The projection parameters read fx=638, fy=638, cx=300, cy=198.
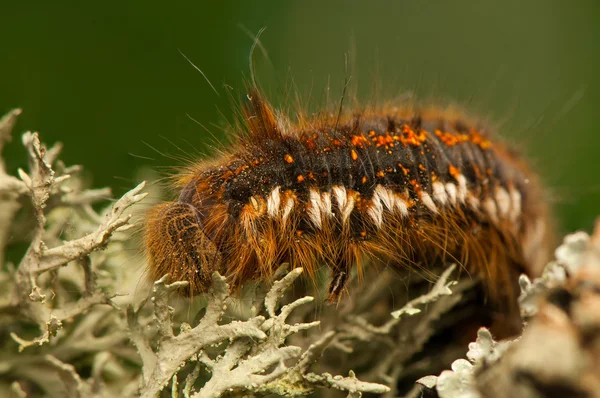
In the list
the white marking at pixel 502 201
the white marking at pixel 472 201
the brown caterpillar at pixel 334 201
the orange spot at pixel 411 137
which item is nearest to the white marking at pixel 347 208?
the brown caterpillar at pixel 334 201

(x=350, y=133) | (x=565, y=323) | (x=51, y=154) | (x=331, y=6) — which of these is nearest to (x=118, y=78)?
(x=51, y=154)

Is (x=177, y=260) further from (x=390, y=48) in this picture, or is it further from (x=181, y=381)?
(x=390, y=48)

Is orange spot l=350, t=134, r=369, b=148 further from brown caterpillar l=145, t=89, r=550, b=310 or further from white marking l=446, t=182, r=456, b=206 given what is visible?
white marking l=446, t=182, r=456, b=206

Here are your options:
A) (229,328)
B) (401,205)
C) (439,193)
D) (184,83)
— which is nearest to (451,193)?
(439,193)

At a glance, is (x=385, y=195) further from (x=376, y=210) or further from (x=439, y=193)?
(x=439, y=193)

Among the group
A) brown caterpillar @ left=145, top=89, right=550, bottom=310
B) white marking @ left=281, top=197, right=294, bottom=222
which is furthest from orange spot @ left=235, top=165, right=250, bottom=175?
white marking @ left=281, top=197, right=294, bottom=222

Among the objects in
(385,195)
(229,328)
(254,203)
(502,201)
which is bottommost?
(229,328)

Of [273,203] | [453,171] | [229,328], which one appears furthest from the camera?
[453,171]
